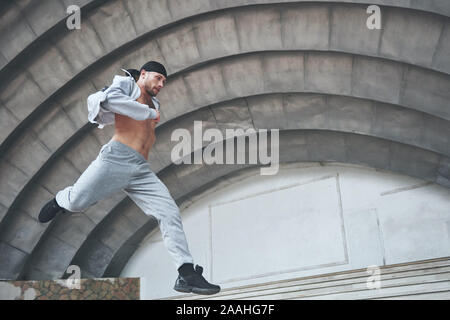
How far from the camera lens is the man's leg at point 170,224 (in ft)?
19.3

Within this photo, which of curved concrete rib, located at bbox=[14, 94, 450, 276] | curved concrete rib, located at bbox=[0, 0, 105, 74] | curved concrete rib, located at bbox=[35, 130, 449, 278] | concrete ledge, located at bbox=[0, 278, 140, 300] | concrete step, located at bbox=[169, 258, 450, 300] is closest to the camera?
concrete step, located at bbox=[169, 258, 450, 300]

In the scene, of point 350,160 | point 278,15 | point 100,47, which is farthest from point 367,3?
point 100,47

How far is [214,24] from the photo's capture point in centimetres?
1398

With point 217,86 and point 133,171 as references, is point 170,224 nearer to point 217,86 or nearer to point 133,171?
point 133,171

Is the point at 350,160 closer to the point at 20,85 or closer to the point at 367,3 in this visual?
the point at 367,3

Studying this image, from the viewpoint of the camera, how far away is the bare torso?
6211mm

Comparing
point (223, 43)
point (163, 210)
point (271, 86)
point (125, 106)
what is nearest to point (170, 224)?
→ point (163, 210)

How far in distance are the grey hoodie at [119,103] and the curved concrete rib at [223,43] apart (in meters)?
7.80

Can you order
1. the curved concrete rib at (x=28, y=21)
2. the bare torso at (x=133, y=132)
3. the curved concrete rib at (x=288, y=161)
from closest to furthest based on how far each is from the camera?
the bare torso at (x=133, y=132), the curved concrete rib at (x=28, y=21), the curved concrete rib at (x=288, y=161)

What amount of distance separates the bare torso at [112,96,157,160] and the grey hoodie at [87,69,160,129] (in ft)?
0.44

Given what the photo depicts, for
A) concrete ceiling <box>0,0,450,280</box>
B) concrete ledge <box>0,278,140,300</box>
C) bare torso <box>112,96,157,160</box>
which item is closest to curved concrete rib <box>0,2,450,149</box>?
concrete ceiling <box>0,0,450,280</box>

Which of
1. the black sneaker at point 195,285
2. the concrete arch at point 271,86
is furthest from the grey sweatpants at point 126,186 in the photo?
the concrete arch at point 271,86

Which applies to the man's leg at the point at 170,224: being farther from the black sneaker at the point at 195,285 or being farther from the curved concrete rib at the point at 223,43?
the curved concrete rib at the point at 223,43

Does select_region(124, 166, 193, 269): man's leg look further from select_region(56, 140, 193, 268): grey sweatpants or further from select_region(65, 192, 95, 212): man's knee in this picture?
select_region(65, 192, 95, 212): man's knee
